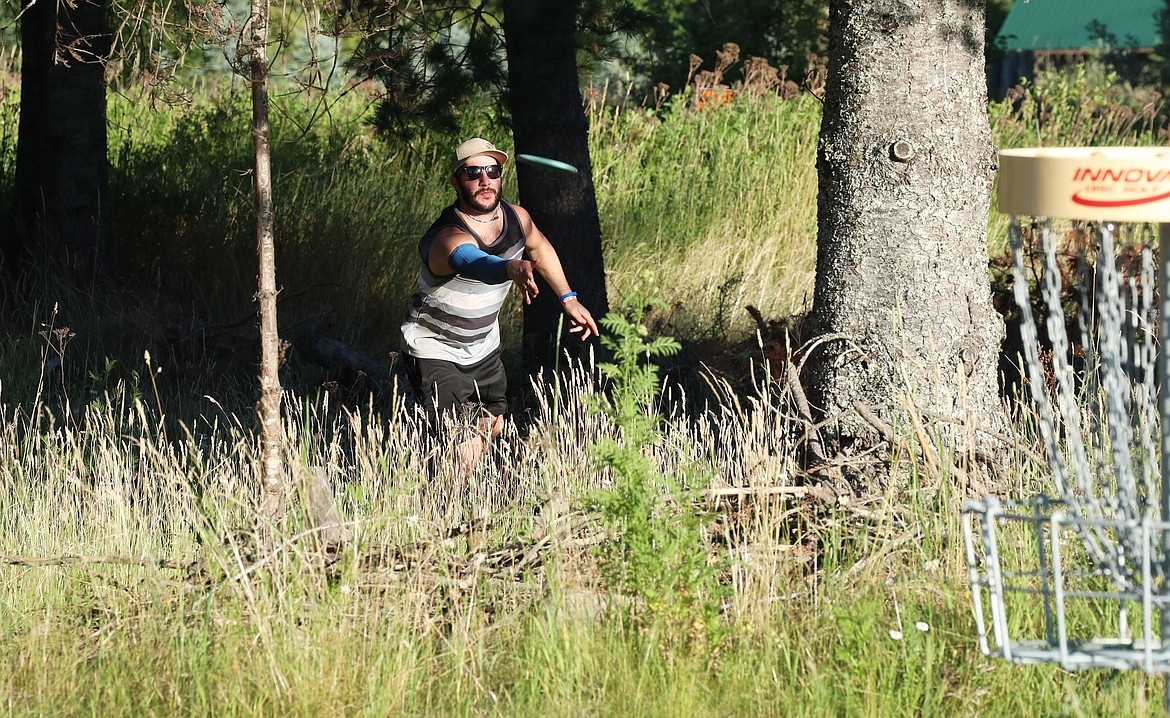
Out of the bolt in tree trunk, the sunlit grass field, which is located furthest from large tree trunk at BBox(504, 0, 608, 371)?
the bolt in tree trunk

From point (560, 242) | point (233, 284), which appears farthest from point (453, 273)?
point (233, 284)

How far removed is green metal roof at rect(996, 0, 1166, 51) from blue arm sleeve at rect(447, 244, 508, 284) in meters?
23.5

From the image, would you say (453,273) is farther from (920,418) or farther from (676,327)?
(676,327)

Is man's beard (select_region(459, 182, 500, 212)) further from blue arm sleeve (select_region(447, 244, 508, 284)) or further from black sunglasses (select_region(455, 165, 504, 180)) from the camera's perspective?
blue arm sleeve (select_region(447, 244, 508, 284))

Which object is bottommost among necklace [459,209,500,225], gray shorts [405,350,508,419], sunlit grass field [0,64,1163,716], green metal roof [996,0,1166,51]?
sunlit grass field [0,64,1163,716]

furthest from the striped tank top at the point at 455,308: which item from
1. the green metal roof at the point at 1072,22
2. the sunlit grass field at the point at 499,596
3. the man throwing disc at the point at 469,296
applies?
the green metal roof at the point at 1072,22

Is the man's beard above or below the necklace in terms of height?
above

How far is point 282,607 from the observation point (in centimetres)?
305

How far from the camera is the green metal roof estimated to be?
2608 cm

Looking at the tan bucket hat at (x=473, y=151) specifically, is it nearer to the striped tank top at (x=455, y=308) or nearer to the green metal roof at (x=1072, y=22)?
the striped tank top at (x=455, y=308)

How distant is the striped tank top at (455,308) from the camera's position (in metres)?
4.76

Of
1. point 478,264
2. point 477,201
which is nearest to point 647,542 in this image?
point 478,264

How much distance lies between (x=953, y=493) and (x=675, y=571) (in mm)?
1064

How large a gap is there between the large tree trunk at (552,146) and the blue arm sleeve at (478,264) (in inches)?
52.6
